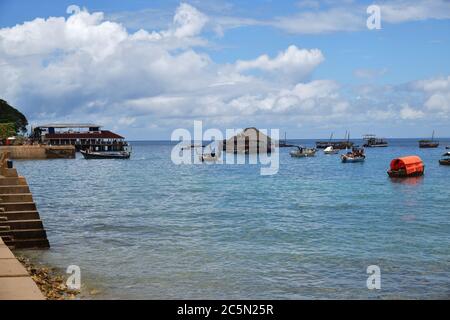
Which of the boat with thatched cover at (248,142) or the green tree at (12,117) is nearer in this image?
the green tree at (12,117)

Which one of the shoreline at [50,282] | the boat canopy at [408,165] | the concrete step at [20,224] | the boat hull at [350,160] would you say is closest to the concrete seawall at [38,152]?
the boat hull at [350,160]

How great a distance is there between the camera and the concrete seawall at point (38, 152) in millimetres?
106625

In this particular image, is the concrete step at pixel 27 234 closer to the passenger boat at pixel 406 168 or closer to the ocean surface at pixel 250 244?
the ocean surface at pixel 250 244

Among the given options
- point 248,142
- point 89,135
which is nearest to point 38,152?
point 89,135

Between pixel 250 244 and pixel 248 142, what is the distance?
121 meters

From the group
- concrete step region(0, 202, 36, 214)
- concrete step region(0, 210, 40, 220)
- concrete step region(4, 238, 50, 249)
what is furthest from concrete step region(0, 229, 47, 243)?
concrete step region(0, 202, 36, 214)

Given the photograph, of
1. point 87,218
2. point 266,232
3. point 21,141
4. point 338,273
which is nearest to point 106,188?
point 87,218

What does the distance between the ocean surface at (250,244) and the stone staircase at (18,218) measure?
57 cm

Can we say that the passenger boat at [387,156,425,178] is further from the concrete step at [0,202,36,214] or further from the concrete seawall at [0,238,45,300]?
the concrete seawall at [0,238,45,300]

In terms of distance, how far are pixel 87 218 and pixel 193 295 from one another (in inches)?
684

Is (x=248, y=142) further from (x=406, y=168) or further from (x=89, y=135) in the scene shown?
(x=406, y=168)

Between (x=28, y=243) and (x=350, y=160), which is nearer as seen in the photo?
(x=28, y=243)

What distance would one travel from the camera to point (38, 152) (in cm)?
10950
